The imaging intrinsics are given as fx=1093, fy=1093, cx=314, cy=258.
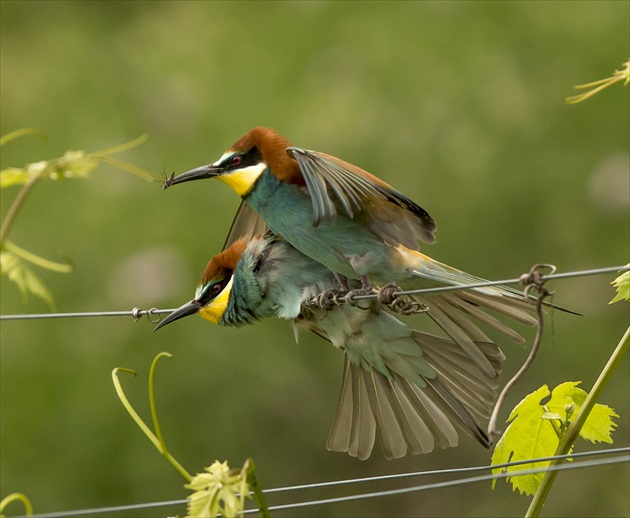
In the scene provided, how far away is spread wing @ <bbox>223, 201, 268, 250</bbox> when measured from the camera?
8.84 feet

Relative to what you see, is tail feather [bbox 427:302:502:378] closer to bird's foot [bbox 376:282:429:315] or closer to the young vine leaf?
bird's foot [bbox 376:282:429:315]

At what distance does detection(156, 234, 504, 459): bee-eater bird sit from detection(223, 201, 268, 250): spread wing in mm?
188

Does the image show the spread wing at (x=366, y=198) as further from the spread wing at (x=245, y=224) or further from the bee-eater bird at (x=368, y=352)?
the spread wing at (x=245, y=224)

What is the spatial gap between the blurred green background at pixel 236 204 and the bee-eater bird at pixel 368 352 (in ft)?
5.12

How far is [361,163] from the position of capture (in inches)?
169

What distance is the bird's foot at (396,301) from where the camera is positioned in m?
2.11

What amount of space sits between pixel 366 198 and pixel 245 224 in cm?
60

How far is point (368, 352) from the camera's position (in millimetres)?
2387

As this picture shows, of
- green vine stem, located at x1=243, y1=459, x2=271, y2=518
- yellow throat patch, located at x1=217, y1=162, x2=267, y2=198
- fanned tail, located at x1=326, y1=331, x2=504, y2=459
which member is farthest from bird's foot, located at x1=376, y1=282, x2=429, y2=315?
green vine stem, located at x1=243, y1=459, x2=271, y2=518

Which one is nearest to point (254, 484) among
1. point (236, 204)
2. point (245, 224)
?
point (245, 224)

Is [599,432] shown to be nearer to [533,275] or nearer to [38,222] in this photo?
[533,275]

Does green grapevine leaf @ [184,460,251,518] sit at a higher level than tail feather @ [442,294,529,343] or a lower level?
lower

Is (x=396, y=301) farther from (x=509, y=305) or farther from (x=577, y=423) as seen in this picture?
(x=577, y=423)

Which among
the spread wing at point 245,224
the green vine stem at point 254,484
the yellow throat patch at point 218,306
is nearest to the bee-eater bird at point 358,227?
the yellow throat patch at point 218,306
